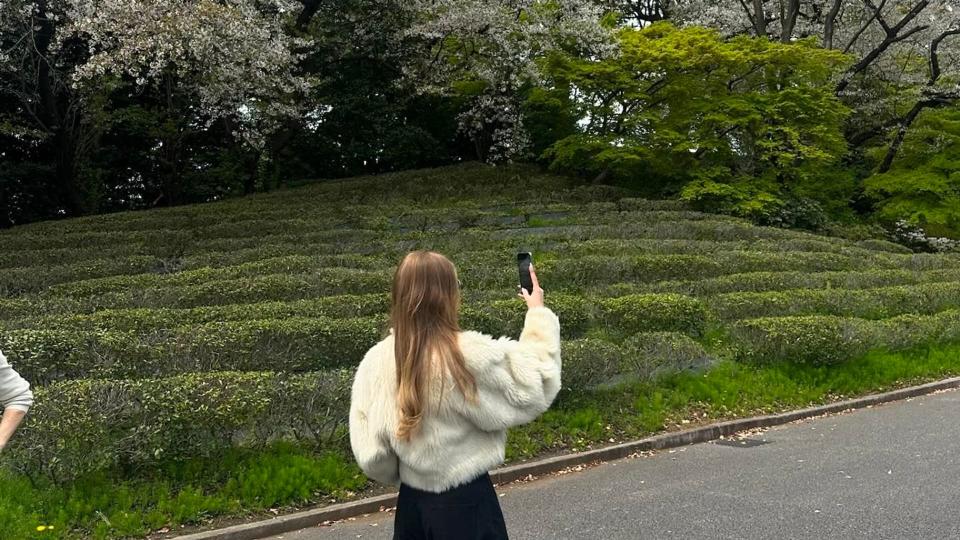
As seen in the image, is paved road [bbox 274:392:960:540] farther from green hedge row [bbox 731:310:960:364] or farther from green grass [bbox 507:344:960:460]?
green hedge row [bbox 731:310:960:364]

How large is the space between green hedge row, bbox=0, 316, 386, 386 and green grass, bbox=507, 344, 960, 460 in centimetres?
206

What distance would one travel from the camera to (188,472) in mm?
5359

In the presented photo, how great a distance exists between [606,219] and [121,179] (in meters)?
15.5

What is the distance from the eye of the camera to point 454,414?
242 cm

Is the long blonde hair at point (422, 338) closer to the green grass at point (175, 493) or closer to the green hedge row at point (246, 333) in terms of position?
Result: the green grass at point (175, 493)

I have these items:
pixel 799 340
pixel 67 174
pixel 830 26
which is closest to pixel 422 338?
pixel 799 340

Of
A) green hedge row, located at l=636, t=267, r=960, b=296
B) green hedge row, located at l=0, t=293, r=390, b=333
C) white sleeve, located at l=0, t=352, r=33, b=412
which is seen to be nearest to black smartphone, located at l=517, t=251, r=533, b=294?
white sleeve, located at l=0, t=352, r=33, b=412

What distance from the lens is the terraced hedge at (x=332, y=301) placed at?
18.0ft

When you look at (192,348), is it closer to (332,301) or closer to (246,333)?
(246,333)

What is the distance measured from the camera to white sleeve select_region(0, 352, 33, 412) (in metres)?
2.45

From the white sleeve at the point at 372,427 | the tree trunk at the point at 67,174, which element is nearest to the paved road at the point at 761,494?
the white sleeve at the point at 372,427

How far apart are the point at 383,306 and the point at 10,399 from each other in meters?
6.45

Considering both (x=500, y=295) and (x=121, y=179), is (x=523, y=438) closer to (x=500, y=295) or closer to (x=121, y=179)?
(x=500, y=295)

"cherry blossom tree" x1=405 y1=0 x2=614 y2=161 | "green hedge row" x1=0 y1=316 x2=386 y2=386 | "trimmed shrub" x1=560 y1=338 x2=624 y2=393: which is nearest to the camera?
"green hedge row" x1=0 y1=316 x2=386 y2=386
